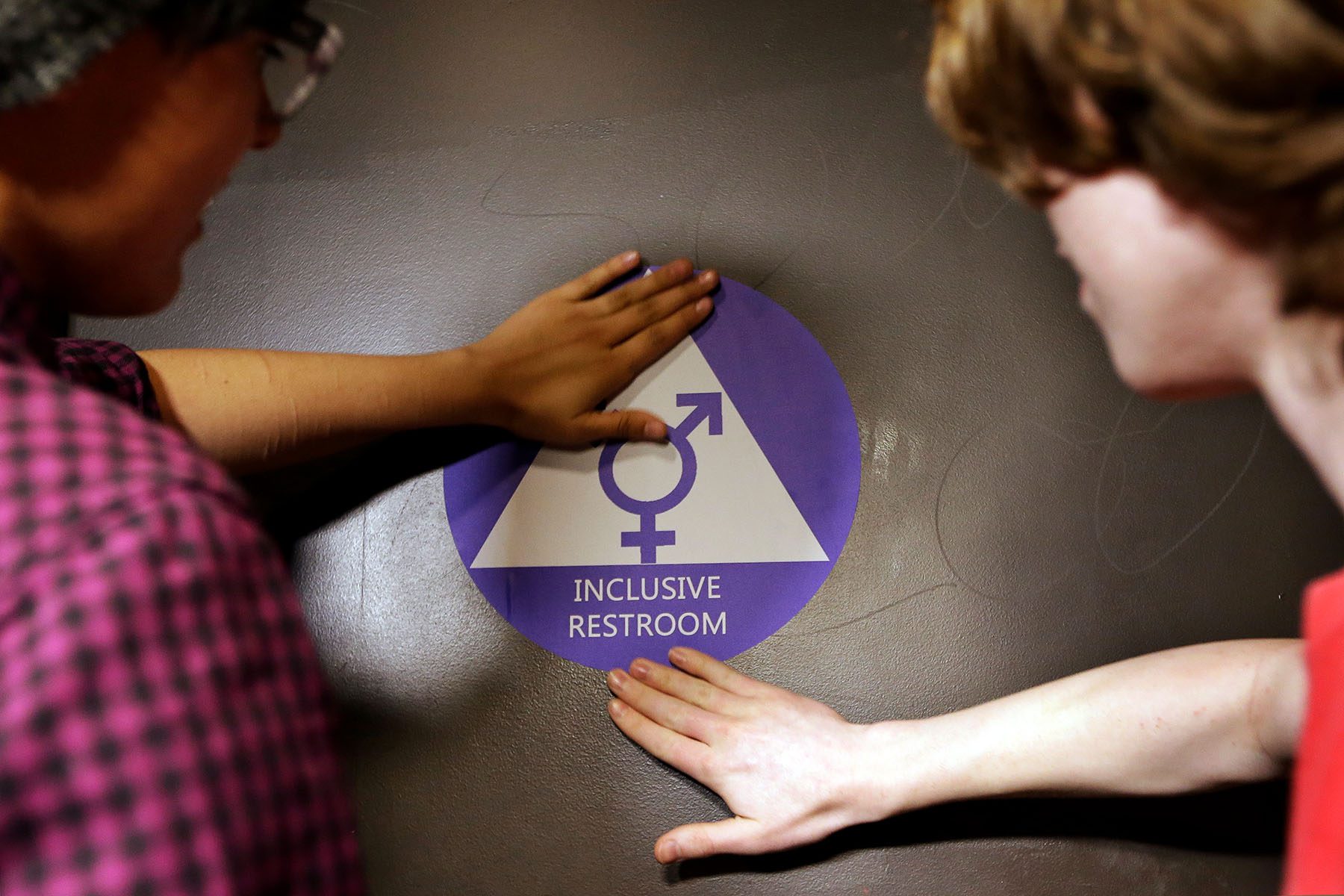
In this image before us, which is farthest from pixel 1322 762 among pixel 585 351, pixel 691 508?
pixel 585 351

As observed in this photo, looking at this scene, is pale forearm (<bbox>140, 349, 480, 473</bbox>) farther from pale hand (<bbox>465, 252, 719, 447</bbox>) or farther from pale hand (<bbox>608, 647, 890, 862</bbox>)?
pale hand (<bbox>608, 647, 890, 862</bbox>)

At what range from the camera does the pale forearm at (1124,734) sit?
31.0 inches

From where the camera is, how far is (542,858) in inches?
38.4

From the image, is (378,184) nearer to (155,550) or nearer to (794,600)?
(794,600)

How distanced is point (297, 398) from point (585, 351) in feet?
0.92

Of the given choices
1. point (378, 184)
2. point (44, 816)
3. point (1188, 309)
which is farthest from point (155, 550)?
point (378, 184)

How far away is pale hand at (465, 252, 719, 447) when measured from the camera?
1.01 meters

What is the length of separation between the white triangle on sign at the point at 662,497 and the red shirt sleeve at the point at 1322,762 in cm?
49

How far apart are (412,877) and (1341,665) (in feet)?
2.73

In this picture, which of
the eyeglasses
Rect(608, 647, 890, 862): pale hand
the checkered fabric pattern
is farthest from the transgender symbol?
the checkered fabric pattern

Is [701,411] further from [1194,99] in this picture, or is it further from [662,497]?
[1194,99]

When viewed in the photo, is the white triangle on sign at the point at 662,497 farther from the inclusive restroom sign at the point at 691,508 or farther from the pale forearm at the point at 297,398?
the pale forearm at the point at 297,398

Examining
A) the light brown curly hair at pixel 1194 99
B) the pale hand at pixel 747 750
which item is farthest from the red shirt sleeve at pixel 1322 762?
the pale hand at pixel 747 750

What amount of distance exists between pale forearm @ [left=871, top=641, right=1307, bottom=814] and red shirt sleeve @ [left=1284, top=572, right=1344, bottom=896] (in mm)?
233
